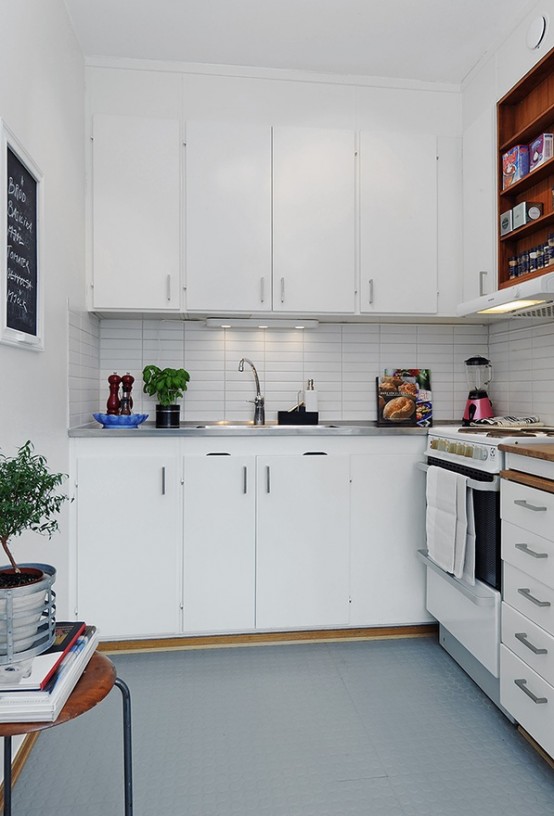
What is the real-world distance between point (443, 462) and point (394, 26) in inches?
73.8

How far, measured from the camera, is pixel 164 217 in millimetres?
2686

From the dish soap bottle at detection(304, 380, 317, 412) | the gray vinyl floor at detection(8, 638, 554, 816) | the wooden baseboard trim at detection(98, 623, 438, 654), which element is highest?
the dish soap bottle at detection(304, 380, 317, 412)

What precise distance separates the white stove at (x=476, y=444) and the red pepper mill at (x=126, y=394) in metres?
1.47

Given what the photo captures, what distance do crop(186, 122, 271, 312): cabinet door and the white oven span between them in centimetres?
116

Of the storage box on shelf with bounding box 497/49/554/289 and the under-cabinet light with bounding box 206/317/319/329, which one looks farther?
the under-cabinet light with bounding box 206/317/319/329

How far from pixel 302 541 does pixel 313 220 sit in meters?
1.53

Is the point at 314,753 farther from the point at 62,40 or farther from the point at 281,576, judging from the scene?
the point at 62,40

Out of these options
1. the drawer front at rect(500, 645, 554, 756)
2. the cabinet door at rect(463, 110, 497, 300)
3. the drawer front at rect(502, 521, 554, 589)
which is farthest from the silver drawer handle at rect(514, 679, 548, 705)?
the cabinet door at rect(463, 110, 497, 300)

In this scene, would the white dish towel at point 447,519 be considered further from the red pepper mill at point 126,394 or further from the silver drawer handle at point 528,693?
the red pepper mill at point 126,394

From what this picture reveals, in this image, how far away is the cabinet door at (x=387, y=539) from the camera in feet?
8.55

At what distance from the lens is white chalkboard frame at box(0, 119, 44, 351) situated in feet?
5.07

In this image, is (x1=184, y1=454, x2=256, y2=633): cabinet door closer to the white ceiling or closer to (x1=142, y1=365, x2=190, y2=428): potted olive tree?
(x1=142, y1=365, x2=190, y2=428): potted olive tree

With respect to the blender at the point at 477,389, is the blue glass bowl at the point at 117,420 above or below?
below

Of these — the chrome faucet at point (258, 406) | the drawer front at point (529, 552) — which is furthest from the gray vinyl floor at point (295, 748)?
the chrome faucet at point (258, 406)
